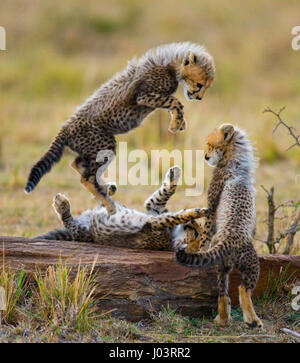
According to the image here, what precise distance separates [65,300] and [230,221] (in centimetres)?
108

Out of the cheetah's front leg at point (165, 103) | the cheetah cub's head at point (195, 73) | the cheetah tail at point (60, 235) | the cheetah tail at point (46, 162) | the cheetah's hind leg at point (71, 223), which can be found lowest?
the cheetah tail at point (60, 235)

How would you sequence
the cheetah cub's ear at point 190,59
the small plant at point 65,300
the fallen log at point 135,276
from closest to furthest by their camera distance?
the small plant at point 65,300 → the fallen log at point 135,276 → the cheetah cub's ear at point 190,59

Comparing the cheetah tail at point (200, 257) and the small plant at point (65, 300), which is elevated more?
the cheetah tail at point (200, 257)

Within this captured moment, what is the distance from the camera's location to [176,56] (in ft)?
18.0

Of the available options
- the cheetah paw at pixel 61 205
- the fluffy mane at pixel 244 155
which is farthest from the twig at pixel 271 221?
the cheetah paw at pixel 61 205

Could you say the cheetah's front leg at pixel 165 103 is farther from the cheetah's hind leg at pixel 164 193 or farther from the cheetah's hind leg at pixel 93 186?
the cheetah's hind leg at pixel 93 186

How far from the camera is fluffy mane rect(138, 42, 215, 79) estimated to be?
17.7ft

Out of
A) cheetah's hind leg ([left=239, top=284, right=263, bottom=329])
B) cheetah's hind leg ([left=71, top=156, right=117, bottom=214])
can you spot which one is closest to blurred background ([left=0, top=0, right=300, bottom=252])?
cheetah's hind leg ([left=71, top=156, right=117, bottom=214])

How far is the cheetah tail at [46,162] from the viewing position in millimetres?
5105

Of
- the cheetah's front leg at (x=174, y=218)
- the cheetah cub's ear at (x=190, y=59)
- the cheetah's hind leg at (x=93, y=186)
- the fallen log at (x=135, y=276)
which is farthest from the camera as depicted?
the cheetah's hind leg at (x=93, y=186)

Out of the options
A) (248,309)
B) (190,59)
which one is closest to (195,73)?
(190,59)

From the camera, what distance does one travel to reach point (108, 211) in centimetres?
545

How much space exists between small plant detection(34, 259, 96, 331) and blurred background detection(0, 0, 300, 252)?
7.05 feet

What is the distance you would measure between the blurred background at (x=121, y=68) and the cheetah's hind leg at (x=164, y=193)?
113 centimetres
